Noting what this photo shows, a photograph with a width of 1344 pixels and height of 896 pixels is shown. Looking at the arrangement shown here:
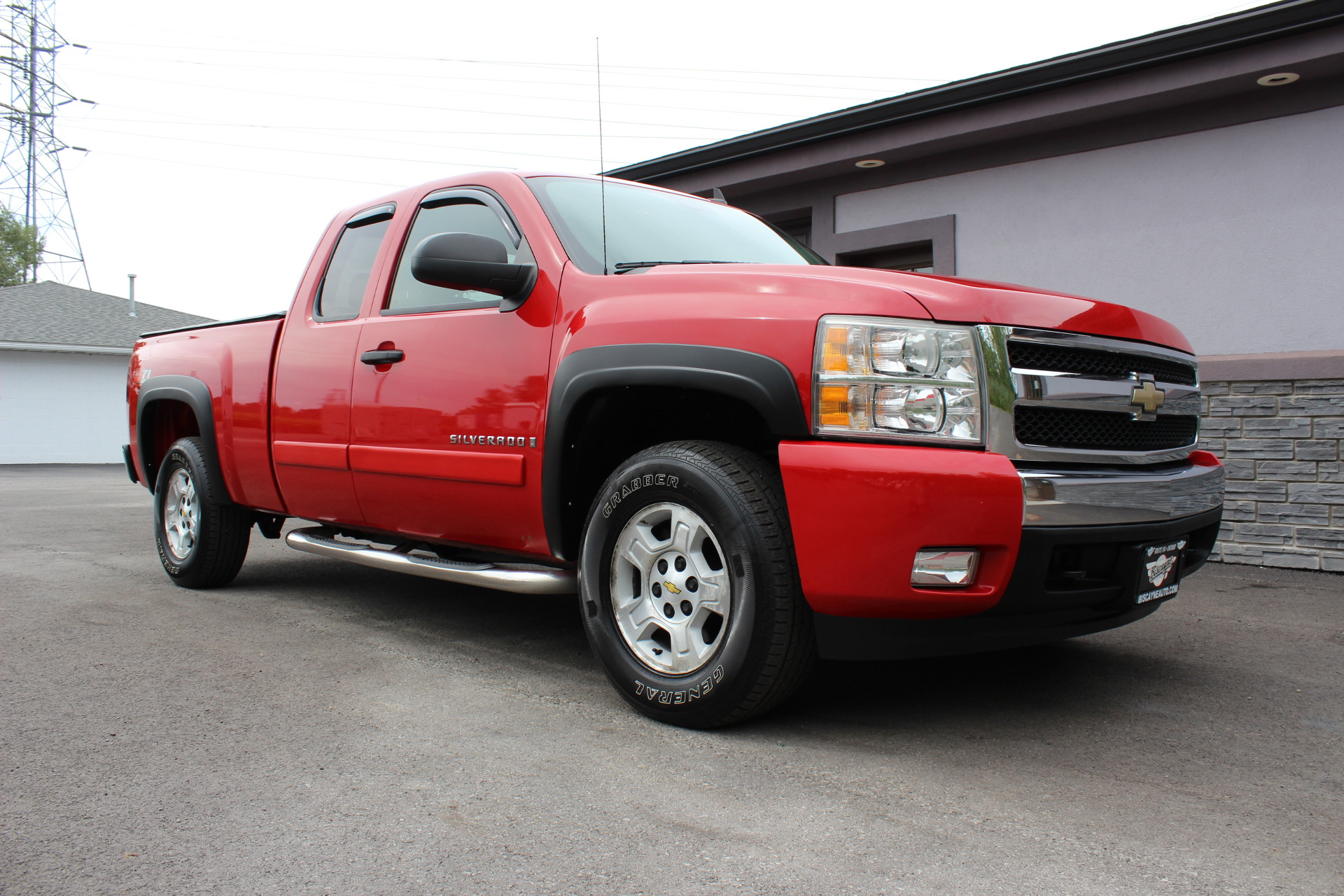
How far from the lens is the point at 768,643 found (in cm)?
288

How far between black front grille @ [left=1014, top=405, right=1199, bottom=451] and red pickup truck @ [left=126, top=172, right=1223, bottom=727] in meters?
0.01

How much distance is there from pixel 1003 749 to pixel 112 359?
2678cm

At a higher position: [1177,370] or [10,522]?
[1177,370]

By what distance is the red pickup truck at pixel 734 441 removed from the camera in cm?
273

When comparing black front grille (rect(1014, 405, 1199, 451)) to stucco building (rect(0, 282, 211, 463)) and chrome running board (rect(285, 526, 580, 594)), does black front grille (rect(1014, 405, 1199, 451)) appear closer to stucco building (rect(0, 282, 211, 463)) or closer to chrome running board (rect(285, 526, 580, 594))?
chrome running board (rect(285, 526, 580, 594))

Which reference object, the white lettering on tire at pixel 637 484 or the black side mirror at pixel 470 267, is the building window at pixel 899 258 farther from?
the white lettering on tire at pixel 637 484

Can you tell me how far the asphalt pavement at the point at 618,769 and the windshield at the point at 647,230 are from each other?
1.59m

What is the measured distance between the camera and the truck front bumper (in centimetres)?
264

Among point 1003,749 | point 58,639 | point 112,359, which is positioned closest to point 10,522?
point 58,639

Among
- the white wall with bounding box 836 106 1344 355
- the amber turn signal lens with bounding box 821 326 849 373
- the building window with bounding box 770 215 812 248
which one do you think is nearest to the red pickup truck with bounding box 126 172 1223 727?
the amber turn signal lens with bounding box 821 326 849 373

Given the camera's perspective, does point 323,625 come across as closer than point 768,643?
No

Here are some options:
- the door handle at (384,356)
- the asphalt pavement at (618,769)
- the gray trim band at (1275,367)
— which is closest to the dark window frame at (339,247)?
the door handle at (384,356)

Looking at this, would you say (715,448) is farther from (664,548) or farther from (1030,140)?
(1030,140)

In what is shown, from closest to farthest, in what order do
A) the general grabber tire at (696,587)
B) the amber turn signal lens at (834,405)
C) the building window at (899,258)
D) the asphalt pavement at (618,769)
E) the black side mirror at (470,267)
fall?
the asphalt pavement at (618,769) < the amber turn signal lens at (834,405) < the general grabber tire at (696,587) < the black side mirror at (470,267) < the building window at (899,258)
